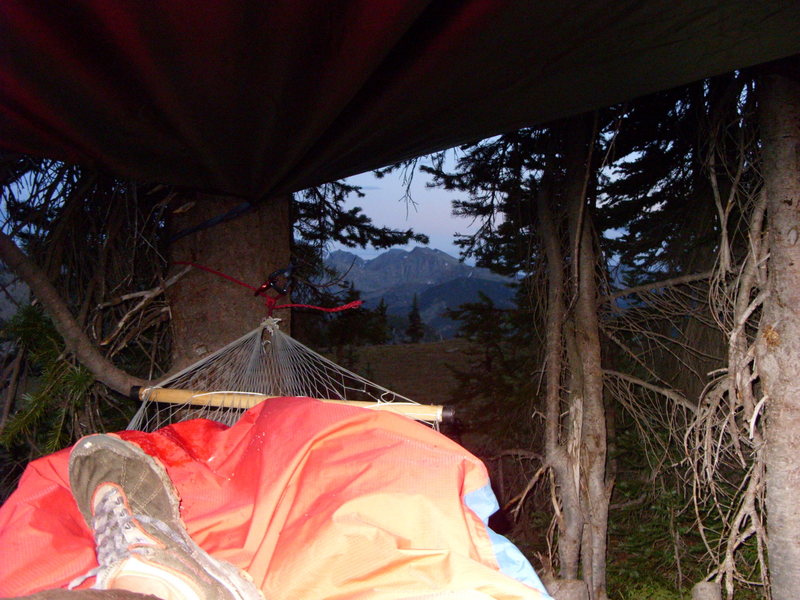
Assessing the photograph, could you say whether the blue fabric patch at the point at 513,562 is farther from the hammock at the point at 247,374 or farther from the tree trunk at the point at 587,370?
the tree trunk at the point at 587,370

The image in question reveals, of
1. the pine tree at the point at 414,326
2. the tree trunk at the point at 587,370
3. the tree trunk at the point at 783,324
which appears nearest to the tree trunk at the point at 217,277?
the tree trunk at the point at 587,370

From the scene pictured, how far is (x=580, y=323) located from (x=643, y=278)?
3.74 feet

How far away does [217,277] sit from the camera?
5.77ft

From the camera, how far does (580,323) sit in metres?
2.55

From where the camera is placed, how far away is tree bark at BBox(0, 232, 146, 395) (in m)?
1.65

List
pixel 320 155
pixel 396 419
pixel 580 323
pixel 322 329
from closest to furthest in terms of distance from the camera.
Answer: pixel 396 419 → pixel 320 155 → pixel 580 323 → pixel 322 329

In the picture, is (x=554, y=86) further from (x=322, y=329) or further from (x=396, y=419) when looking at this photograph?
(x=322, y=329)

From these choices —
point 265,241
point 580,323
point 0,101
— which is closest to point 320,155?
point 265,241

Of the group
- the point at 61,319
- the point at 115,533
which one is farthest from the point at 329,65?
the point at 61,319

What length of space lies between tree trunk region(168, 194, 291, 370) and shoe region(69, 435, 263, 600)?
0.76m

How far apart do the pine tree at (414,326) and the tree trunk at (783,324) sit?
9092mm

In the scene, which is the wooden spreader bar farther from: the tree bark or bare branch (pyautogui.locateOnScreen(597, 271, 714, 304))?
bare branch (pyautogui.locateOnScreen(597, 271, 714, 304))

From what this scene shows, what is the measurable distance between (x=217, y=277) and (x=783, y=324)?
5.71 feet

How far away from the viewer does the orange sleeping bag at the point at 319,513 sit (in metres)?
0.80
